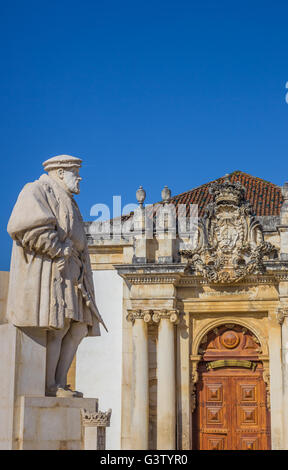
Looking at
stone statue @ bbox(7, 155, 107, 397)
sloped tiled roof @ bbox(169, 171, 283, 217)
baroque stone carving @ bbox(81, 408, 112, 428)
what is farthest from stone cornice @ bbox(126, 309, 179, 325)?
baroque stone carving @ bbox(81, 408, 112, 428)

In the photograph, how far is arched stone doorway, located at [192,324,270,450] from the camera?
687 inches

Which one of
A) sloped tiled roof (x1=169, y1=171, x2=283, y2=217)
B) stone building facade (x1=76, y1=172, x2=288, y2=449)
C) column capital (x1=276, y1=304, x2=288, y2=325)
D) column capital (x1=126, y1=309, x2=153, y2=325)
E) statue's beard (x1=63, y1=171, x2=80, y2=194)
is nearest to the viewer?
statue's beard (x1=63, y1=171, x2=80, y2=194)

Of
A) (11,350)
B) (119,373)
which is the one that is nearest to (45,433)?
(11,350)

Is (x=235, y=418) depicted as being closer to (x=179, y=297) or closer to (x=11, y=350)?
(x=179, y=297)

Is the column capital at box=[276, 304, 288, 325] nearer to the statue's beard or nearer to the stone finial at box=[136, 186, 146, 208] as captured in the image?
the stone finial at box=[136, 186, 146, 208]

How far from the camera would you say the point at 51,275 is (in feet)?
24.2

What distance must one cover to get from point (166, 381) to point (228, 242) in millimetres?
3323

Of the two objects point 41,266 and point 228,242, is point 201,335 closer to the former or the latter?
→ point 228,242

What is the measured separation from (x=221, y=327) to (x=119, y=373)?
8.31ft

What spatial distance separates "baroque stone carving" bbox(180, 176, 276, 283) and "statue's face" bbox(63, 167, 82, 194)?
385 inches

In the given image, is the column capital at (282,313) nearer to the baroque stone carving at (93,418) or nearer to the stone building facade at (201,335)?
the stone building facade at (201,335)

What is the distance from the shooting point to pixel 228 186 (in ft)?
58.1

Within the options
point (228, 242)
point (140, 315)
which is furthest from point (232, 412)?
point (228, 242)

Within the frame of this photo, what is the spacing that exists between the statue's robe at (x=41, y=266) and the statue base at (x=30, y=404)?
0.67ft
